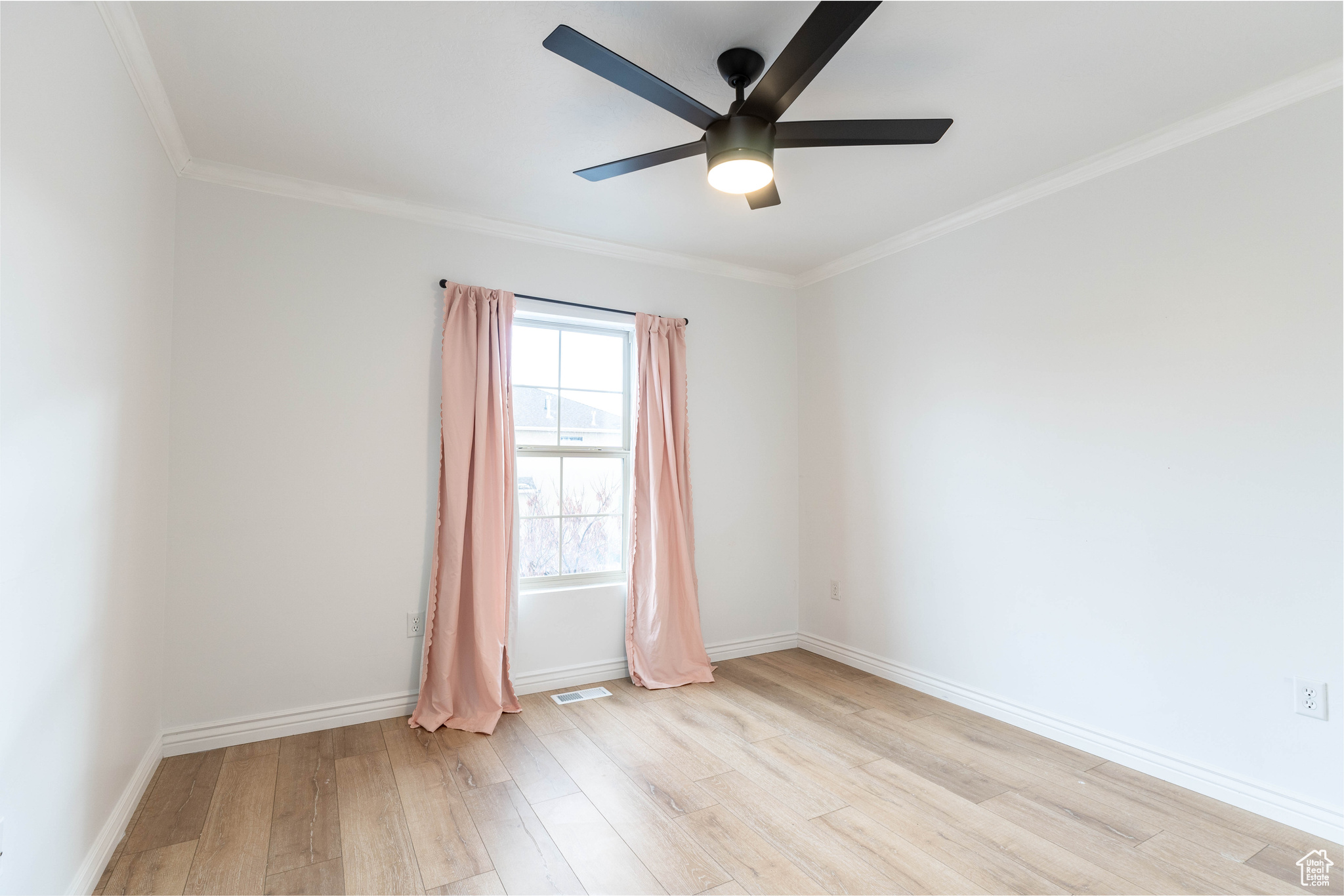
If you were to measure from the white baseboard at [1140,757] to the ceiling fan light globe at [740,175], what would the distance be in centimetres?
249

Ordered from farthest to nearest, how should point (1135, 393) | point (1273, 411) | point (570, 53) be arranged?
point (1135, 393) < point (1273, 411) < point (570, 53)

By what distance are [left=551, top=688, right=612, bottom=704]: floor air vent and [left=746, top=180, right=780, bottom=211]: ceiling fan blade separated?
7.89 feet

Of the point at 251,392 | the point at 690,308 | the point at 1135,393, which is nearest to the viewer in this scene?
the point at 1135,393

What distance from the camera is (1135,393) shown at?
8.24 ft

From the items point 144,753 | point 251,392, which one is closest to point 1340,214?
point 251,392

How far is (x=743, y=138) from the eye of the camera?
6.27ft

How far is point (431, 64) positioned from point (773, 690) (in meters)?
3.06

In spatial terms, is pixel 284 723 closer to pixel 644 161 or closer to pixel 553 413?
pixel 553 413

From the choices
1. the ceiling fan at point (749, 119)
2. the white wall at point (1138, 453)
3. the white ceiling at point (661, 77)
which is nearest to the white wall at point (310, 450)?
the white ceiling at point (661, 77)

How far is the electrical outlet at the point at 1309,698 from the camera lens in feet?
6.68

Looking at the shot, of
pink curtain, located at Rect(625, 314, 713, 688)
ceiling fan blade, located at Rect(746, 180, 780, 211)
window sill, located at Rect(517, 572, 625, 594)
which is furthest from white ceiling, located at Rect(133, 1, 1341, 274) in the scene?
window sill, located at Rect(517, 572, 625, 594)

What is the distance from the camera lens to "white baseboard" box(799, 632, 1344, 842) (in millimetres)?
2055

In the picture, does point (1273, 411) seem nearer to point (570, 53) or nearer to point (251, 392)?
point (570, 53)

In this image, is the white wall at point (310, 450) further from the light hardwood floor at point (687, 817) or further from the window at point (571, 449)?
the light hardwood floor at point (687, 817)
